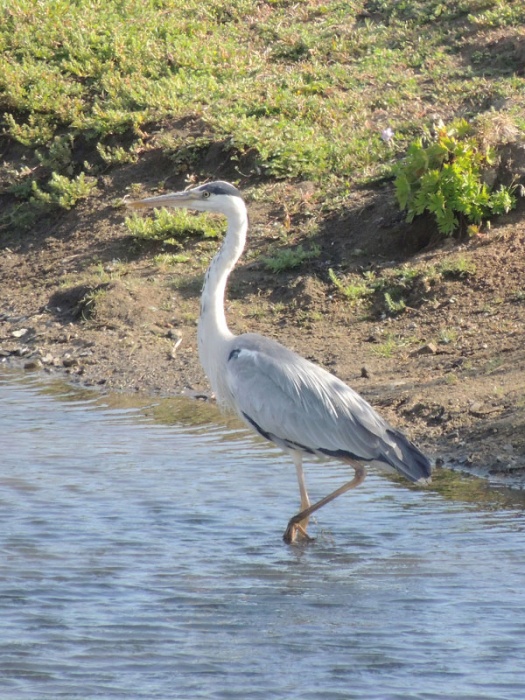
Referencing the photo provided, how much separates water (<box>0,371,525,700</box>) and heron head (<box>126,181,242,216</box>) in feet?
5.01

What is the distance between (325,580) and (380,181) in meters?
5.70

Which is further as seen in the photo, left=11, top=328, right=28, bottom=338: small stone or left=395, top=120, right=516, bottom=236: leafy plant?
left=11, top=328, right=28, bottom=338: small stone

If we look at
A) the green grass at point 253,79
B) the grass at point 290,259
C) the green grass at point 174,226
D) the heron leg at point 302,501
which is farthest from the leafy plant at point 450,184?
the heron leg at point 302,501

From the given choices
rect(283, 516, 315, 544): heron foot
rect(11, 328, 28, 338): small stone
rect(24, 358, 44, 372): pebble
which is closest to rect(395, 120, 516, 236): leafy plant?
rect(24, 358, 44, 372): pebble

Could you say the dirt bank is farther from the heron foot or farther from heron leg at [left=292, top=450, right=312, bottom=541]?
the heron foot

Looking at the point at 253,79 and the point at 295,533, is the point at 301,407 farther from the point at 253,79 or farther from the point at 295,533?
the point at 253,79

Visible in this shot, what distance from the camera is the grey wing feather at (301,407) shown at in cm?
627

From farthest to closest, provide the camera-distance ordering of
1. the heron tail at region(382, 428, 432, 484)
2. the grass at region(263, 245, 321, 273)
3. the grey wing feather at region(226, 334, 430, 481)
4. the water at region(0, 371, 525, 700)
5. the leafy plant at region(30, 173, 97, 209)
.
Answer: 1. the leafy plant at region(30, 173, 97, 209)
2. the grass at region(263, 245, 321, 273)
3. the grey wing feather at region(226, 334, 430, 481)
4. the heron tail at region(382, 428, 432, 484)
5. the water at region(0, 371, 525, 700)

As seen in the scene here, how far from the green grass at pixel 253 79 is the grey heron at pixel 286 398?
3.95 m

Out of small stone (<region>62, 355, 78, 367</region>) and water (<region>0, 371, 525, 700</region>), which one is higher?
small stone (<region>62, 355, 78, 367</region>)

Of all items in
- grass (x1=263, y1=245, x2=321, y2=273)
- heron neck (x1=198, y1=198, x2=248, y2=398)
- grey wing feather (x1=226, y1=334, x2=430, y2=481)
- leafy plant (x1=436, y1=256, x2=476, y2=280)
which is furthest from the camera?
grass (x1=263, y1=245, x2=321, y2=273)

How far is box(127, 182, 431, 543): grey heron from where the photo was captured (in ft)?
20.2

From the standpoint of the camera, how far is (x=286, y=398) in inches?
255

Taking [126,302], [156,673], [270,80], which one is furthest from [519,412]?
[270,80]
